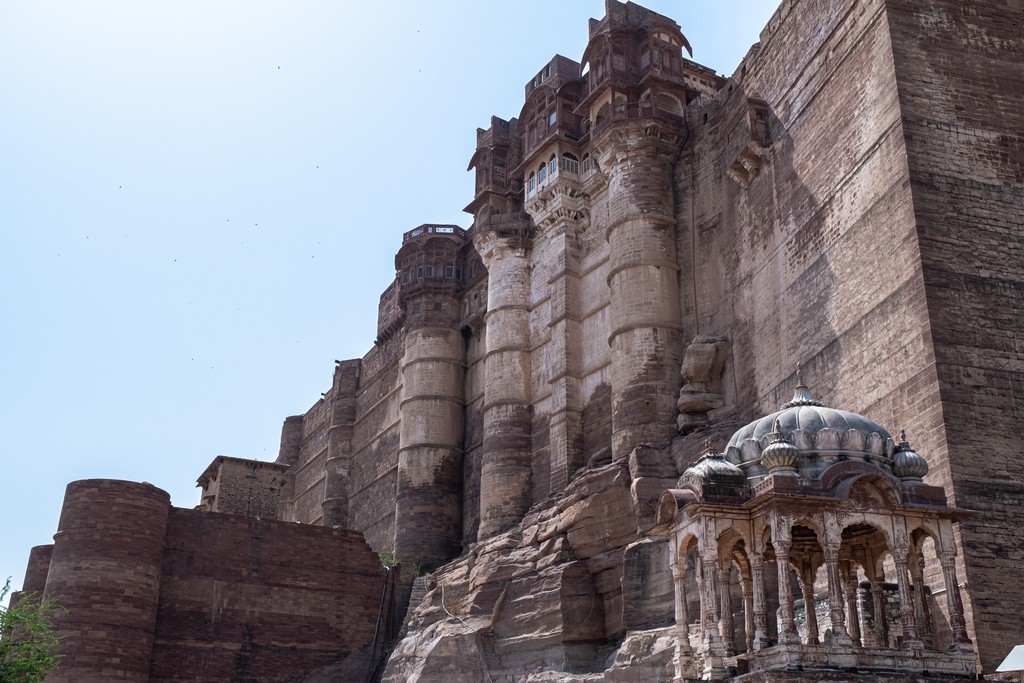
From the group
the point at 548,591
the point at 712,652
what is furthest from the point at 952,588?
the point at 548,591

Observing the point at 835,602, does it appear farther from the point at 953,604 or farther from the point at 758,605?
the point at 953,604

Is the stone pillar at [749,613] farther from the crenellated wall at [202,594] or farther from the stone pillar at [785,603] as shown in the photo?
the crenellated wall at [202,594]

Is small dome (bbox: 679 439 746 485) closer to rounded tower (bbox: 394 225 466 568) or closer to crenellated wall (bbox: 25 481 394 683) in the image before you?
crenellated wall (bbox: 25 481 394 683)

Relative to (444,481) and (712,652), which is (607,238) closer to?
(444,481)

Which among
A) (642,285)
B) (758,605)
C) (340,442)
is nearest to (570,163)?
(642,285)

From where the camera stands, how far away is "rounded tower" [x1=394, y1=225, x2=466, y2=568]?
3083cm

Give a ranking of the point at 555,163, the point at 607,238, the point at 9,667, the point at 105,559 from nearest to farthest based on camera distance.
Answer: the point at 9,667
the point at 105,559
the point at 607,238
the point at 555,163

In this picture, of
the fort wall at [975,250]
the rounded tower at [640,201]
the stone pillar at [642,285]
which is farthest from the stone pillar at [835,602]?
the stone pillar at [642,285]

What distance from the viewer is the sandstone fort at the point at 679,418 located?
33.5 feet

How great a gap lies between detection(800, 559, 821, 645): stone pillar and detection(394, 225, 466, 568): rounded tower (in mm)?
19712

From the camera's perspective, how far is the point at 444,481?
104ft

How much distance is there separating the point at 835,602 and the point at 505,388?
1966 cm

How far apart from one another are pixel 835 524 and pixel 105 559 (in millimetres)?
18354

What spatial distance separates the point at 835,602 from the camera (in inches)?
366
